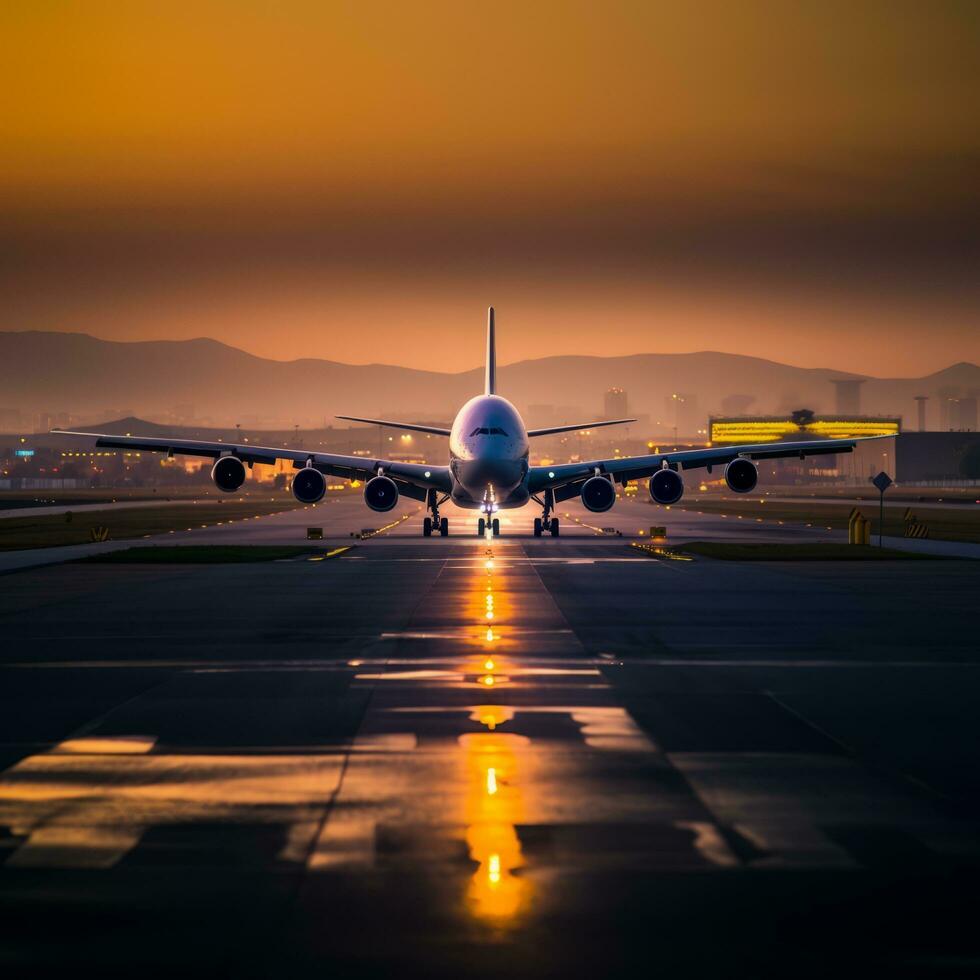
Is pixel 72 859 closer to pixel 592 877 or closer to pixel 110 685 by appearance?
pixel 592 877

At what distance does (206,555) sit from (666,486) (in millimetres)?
21819

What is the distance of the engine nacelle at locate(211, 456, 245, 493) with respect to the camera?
57406 mm

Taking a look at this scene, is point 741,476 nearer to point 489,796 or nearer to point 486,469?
point 486,469

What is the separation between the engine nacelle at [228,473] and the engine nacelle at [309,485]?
244cm

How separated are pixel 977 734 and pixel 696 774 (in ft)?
13.3

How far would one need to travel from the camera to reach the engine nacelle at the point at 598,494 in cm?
5850

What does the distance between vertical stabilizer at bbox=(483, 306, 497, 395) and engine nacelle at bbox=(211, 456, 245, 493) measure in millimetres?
14644

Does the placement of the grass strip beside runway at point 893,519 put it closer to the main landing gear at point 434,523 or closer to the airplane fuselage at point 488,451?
the airplane fuselage at point 488,451

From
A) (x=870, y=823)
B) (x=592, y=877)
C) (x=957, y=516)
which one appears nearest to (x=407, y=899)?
(x=592, y=877)

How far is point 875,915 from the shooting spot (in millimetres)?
8141

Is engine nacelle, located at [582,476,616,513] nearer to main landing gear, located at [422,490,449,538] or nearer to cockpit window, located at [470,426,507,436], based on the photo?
cockpit window, located at [470,426,507,436]

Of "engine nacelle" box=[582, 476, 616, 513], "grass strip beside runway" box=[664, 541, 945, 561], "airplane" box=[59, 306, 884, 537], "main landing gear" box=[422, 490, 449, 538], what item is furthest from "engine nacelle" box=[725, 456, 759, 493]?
"main landing gear" box=[422, 490, 449, 538]

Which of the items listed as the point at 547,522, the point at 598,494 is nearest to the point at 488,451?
the point at 598,494

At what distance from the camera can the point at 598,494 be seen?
2309 inches
